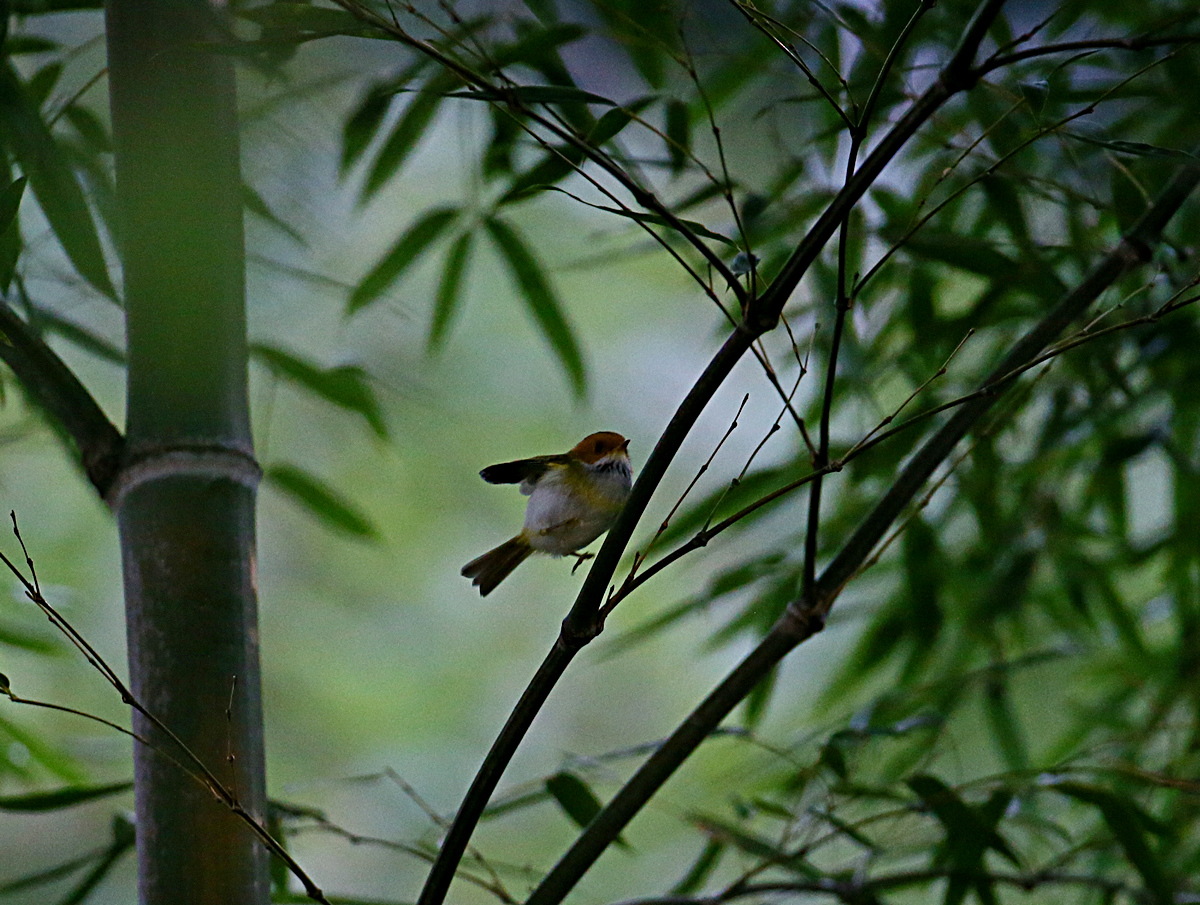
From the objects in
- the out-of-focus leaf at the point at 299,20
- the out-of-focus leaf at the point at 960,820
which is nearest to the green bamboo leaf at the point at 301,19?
the out-of-focus leaf at the point at 299,20

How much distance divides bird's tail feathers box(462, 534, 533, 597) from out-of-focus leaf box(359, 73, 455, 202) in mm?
432

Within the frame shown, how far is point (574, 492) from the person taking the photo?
2.01 feet

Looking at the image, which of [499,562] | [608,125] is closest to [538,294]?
[608,125]

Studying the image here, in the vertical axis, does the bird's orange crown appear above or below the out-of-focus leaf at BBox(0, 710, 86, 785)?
below

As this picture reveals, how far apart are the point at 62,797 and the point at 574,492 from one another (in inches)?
18.9

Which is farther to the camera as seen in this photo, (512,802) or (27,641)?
(27,641)

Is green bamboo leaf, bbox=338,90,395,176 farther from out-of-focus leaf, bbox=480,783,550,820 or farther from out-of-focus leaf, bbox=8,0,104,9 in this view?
out-of-focus leaf, bbox=480,783,550,820

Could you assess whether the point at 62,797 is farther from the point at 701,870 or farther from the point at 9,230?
the point at 701,870

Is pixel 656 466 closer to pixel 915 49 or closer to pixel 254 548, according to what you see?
pixel 254 548

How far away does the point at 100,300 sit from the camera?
0.80 metres

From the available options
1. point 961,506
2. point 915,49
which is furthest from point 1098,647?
point 915,49

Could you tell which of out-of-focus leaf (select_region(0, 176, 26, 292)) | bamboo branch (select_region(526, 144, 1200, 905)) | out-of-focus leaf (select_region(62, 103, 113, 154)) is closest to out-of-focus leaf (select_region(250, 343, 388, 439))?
out-of-focus leaf (select_region(62, 103, 113, 154))

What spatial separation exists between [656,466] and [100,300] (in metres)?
0.47

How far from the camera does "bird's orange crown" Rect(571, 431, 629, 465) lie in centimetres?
63
